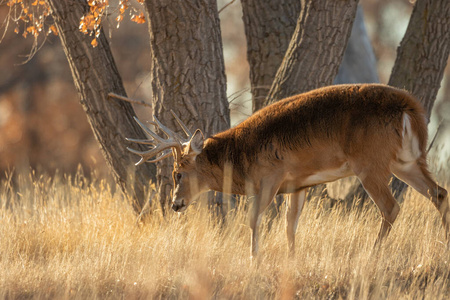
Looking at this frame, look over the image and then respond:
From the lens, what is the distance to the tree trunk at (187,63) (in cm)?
773

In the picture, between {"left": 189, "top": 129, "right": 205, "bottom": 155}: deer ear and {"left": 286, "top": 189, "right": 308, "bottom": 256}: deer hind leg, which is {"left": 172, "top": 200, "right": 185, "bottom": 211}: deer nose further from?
{"left": 286, "top": 189, "right": 308, "bottom": 256}: deer hind leg

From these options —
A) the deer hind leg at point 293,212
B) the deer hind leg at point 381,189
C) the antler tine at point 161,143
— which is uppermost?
the antler tine at point 161,143

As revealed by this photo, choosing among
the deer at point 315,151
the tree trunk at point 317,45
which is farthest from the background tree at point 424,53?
the deer at point 315,151

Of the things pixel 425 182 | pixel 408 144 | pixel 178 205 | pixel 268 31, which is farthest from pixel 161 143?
pixel 268 31

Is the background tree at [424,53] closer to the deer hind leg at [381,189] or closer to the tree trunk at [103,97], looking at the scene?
the deer hind leg at [381,189]

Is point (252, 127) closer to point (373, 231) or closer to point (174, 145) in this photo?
point (174, 145)

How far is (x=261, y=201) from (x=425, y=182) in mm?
1538

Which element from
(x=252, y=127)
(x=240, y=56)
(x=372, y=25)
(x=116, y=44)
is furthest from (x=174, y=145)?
(x=372, y=25)

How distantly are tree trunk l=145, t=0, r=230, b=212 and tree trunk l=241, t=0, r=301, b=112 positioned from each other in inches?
61.0

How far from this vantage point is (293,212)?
23.1ft

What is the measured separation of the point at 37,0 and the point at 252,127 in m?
3.40

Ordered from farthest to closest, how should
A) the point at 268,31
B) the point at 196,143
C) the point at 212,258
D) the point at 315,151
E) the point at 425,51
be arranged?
the point at 268,31
the point at 425,51
the point at 196,143
the point at 212,258
the point at 315,151

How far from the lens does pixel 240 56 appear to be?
25.2m

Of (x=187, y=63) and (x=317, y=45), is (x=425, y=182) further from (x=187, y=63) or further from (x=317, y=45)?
(x=187, y=63)
